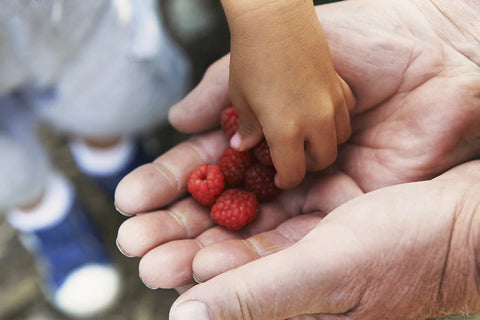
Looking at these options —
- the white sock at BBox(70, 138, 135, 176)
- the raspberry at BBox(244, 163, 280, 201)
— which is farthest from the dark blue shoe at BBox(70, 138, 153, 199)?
the raspberry at BBox(244, 163, 280, 201)

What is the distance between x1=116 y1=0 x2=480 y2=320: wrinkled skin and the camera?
2.28 feet

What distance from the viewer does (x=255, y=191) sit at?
929 mm

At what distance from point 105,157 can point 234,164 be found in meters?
0.60

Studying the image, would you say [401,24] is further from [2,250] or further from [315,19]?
[2,250]

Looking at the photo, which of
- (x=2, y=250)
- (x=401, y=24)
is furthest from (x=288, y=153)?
(x=2, y=250)

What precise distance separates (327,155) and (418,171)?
18cm

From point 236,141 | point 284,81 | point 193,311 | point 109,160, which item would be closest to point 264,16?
point 284,81

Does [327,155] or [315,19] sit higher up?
[315,19]

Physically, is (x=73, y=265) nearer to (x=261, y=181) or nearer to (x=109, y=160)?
(x=109, y=160)

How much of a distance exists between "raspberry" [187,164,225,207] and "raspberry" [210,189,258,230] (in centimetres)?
2

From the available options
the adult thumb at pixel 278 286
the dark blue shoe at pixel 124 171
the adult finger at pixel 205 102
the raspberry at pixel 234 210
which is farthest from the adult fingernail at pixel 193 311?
the dark blue shoe at pixel 124 171

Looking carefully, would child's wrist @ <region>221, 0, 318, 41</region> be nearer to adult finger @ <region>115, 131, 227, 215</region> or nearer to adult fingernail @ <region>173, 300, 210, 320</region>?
adult finger @ <region>115, 131, 227, 215</region>

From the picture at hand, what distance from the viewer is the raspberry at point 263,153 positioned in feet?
2.95

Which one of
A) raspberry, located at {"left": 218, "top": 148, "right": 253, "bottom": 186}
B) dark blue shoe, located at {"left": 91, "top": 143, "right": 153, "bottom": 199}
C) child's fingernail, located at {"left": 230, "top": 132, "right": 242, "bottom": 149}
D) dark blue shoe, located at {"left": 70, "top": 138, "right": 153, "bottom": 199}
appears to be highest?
child's fingernail, located at {"left": 230, "top": 132, "right": 242, "bottom": 149}
